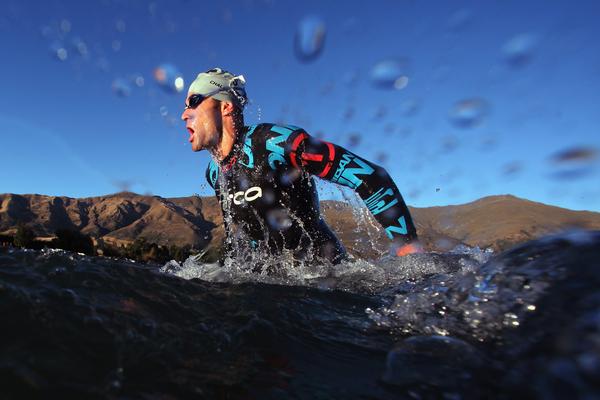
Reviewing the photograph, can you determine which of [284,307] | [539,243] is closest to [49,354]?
[284,307]

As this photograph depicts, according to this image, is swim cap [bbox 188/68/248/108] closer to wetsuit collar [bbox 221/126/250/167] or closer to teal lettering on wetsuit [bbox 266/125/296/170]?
wetsuit collar [bbox 221/126/250/167]

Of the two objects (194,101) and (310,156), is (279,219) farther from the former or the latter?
(194,101)

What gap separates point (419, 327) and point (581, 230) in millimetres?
925

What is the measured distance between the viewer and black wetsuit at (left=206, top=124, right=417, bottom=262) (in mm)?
3883

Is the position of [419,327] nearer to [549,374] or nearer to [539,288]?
[539,288]

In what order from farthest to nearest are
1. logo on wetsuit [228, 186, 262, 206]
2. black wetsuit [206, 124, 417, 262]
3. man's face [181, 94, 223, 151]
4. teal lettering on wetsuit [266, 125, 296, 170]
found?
man's face [181, 94, 223, 151] → logo on wetsuit [228, 186, 262, 206] → teal lettering on wetsuit [266, 125, 296, 170] → black wetsuit [206, 124, 417, 262]

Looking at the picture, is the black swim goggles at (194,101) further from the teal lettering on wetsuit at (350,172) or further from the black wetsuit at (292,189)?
the teal lettering on wetsuit at (350,172)

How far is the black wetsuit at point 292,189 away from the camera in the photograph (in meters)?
3.88

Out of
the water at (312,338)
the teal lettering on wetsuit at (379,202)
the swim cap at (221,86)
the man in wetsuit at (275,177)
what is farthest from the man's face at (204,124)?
the water at (312,338)

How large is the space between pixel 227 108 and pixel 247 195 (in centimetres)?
123

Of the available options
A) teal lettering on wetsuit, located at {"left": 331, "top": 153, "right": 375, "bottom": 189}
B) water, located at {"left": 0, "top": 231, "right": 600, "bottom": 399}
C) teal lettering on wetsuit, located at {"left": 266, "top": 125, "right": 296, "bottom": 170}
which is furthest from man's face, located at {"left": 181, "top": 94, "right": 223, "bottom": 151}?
water, located at {"left": 0, "top": 231, "right": 600, "bottom": 399}

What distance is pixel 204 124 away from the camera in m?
4.78

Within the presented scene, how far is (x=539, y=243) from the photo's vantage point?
75.1 inches

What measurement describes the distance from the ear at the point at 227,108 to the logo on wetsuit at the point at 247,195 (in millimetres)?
1068
